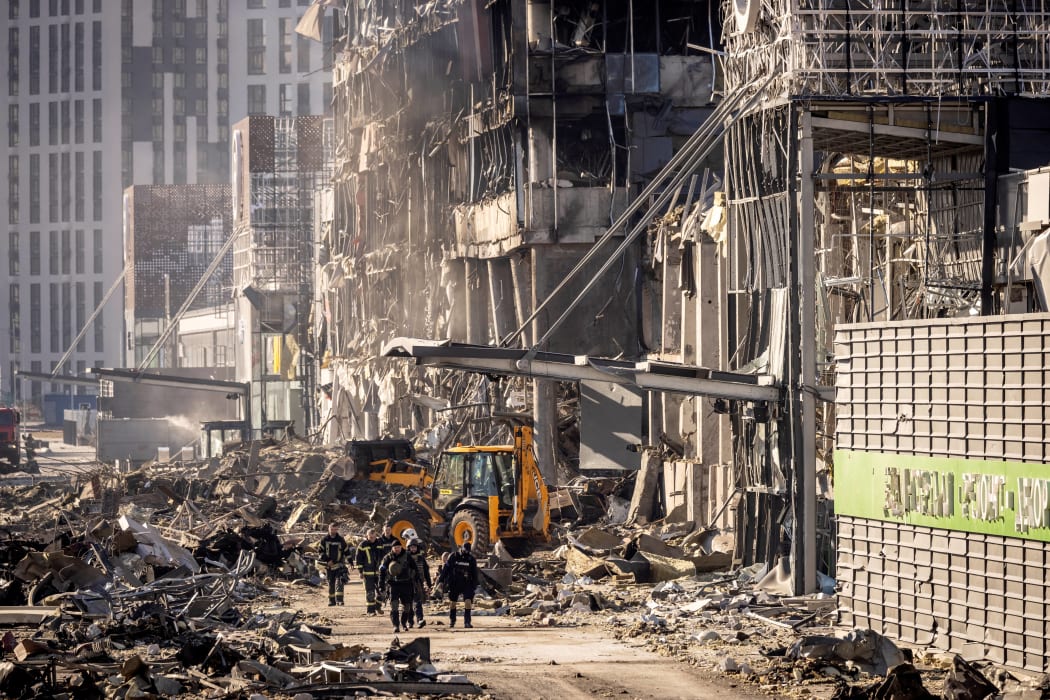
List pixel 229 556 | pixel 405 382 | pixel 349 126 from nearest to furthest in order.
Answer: pixel 229 556 < pixel 405 382 < pixel 349 126

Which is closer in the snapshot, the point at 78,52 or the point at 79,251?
the point at 79,251

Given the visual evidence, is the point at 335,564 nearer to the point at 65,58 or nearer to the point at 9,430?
the point at 9,430

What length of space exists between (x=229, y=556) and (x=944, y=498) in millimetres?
14713

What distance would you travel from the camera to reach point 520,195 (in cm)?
4709

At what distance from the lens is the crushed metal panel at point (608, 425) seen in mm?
43188

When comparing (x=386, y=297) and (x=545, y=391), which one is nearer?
(x=545, y=391)

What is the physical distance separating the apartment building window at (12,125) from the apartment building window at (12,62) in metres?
1.46

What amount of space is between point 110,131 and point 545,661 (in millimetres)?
156399

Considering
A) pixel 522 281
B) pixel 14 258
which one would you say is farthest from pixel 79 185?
pixel 522 281

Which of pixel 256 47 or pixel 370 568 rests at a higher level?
pixel 256 47

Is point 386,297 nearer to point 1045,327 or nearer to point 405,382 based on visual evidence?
point 405,382

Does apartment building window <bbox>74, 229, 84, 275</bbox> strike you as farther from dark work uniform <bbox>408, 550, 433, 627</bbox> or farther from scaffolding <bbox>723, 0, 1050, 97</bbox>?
dark work uniform <bbox>408, 550, 433, 627</bbox>

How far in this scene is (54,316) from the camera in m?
167

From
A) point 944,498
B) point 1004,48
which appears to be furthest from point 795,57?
point 944,498
